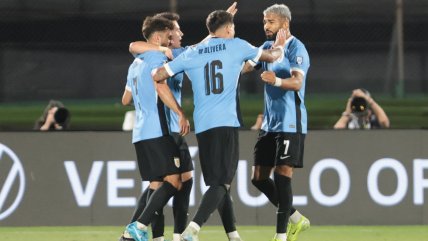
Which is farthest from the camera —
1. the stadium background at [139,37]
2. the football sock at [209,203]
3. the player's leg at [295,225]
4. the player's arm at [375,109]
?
the stadium background at [139,37]

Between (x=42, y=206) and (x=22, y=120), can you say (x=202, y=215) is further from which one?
(x=22, y=120)

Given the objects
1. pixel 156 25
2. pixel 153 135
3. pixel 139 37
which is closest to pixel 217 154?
pixel 153 135

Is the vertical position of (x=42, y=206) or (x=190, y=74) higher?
(x=190, y=74)

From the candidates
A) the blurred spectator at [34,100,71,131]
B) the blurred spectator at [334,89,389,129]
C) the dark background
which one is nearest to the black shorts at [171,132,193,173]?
the blurred spectator at [334,89,389,129]

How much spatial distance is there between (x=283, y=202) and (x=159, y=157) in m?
1.20

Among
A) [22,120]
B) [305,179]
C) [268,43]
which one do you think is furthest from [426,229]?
[22,120]

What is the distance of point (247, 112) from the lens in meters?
17.4

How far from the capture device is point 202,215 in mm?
8508

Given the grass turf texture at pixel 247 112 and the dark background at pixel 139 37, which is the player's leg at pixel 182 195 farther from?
the dark background at pixel 139 37

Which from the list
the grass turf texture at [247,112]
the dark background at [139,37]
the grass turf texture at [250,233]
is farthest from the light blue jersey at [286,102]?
the dark background at [139,37]

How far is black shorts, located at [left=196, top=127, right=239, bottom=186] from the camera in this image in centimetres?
864

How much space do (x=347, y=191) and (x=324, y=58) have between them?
660cm

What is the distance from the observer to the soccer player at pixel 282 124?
30.8ft

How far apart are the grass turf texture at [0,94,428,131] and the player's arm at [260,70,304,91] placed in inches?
302
